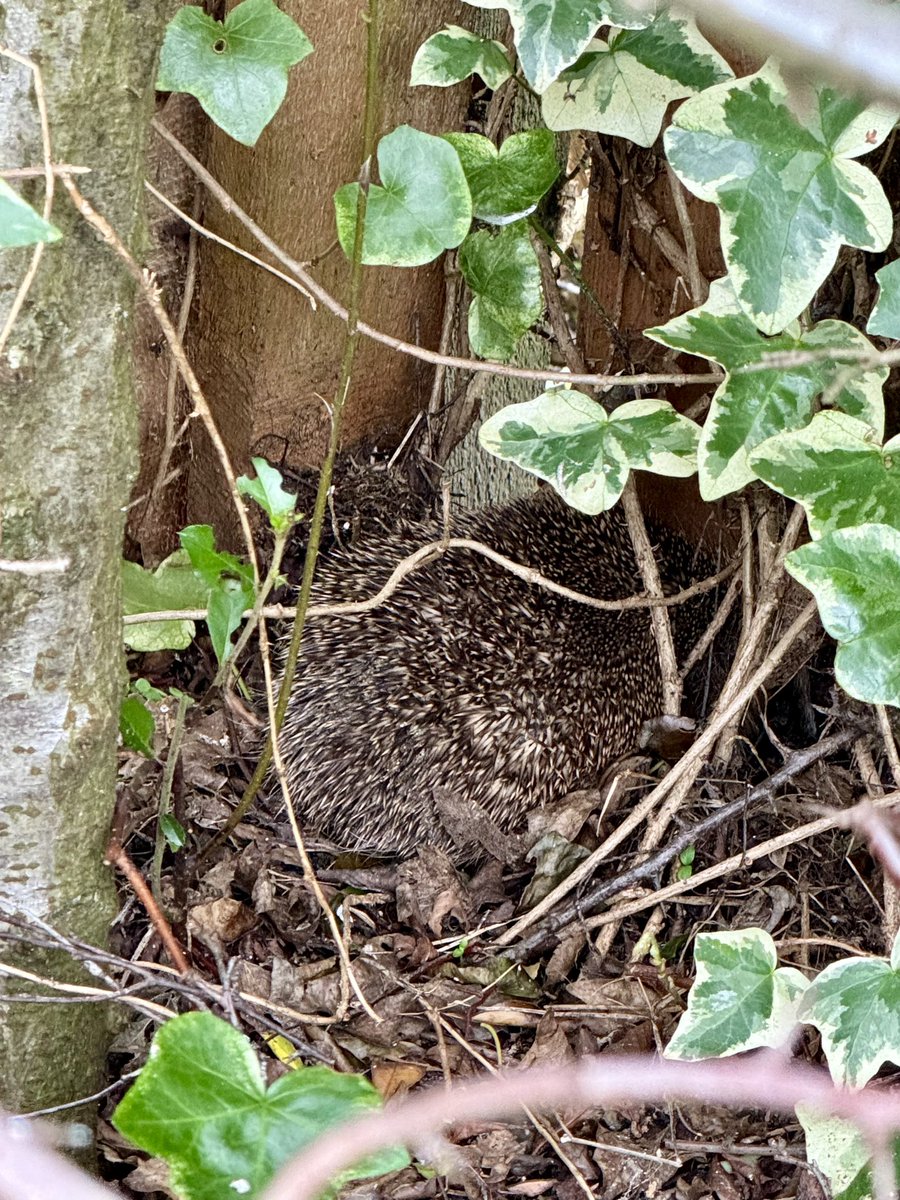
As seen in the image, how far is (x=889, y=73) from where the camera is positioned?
1.59ft

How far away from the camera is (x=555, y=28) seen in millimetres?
2164

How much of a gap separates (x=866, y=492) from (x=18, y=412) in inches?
54.0

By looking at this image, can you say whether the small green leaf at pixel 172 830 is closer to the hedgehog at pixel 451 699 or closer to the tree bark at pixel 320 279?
the hedgehog at pixel 451 699

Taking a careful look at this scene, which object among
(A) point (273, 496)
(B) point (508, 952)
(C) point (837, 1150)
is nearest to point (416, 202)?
(A) point (273, 496)

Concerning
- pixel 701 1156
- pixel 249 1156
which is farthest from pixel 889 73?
pixel 701 1156

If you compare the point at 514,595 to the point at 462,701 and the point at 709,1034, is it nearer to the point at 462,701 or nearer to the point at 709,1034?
the point at 462,701

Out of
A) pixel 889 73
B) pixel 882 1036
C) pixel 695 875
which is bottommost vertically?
pixel 695 875

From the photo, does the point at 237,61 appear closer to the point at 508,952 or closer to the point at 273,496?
the point at 273,496

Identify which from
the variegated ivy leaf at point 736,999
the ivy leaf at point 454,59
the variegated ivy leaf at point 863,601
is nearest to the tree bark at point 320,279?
the ivy leaf at point 454,59

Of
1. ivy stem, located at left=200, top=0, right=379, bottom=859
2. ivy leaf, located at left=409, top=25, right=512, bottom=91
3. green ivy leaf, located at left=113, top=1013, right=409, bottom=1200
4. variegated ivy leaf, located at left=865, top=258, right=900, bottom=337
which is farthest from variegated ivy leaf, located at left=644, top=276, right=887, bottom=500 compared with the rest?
green ivy leaf, located at left=113, top=1013, right=409, bottom=1200

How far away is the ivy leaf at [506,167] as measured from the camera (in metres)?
2.60

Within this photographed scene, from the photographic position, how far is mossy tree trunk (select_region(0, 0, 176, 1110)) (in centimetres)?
153

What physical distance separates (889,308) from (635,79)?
2.83 ft

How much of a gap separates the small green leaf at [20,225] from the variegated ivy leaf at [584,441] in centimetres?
138
